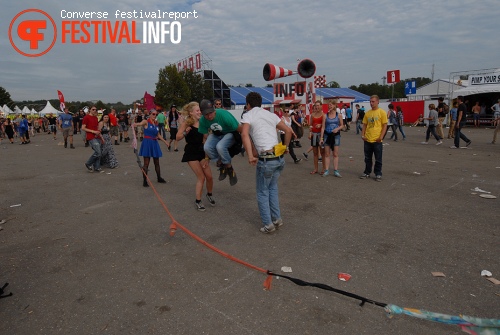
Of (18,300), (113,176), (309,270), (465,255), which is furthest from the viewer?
(113,176)

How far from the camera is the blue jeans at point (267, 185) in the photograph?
417 centimetres

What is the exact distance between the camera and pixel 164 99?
3953 cm

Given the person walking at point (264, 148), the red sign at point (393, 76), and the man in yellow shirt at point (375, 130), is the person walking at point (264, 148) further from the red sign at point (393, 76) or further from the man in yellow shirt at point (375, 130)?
the red sign at point (393, 76)

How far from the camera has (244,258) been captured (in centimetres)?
363

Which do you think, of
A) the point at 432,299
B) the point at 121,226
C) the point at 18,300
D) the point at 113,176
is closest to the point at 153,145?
the point at 113,176

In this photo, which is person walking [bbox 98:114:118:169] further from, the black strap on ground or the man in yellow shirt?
the black strap on ground

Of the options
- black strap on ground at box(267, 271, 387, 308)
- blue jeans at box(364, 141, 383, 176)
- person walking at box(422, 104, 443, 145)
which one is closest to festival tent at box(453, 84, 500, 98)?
person walking at box(422, 104, 443, 145)

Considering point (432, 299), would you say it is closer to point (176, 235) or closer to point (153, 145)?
point (176, 235)

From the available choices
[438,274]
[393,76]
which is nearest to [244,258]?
[438,274]

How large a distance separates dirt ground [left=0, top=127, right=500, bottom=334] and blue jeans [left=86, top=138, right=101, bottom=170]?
207cm

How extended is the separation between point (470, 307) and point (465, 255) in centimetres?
109

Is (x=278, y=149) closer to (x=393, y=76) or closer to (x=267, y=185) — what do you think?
(x=267, y=185)

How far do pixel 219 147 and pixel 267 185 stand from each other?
106 centimetres

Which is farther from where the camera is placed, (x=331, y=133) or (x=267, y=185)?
(x=331, y=133)
